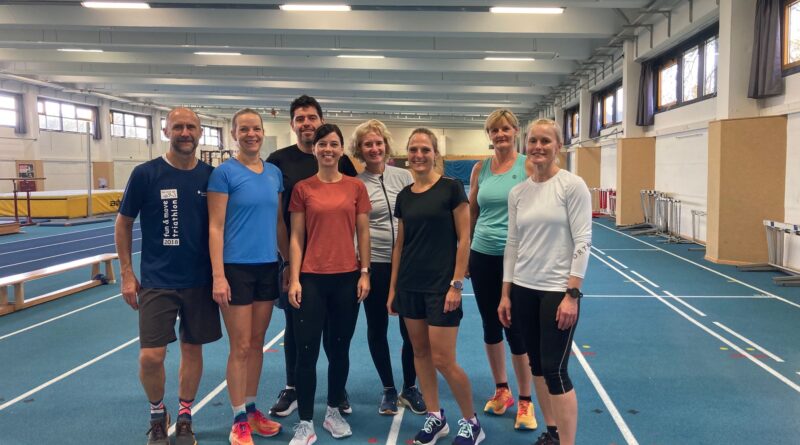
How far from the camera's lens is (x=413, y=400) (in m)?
3.36

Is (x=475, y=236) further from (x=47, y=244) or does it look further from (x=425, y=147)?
(x=47, y=244)

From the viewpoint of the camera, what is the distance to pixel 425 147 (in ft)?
8.96

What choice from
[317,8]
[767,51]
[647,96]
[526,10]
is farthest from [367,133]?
[647,96]

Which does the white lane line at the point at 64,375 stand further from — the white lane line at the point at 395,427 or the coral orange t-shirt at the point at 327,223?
the white lane line at the point at 395,427

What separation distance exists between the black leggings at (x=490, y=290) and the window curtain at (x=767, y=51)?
22.6ft

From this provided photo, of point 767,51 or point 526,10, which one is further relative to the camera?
point 526,10

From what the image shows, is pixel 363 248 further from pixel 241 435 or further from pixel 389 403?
pixel 241 435

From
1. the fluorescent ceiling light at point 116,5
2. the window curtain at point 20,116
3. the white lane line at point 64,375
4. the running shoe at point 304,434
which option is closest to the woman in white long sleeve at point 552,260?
the running shoe at point 304,434

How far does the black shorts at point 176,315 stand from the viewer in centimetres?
270

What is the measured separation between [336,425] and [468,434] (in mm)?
729

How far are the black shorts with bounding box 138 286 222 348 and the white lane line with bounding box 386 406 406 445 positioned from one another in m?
1.09

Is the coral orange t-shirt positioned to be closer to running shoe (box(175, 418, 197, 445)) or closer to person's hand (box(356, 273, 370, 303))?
person's hand (box(356, 273, 370, 303))

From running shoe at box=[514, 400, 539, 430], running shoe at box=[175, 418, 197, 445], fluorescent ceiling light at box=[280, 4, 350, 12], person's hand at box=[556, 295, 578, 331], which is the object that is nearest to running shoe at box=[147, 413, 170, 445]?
running shoe at box=[175, 418, 197, 445]

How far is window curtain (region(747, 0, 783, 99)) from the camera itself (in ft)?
24.4
